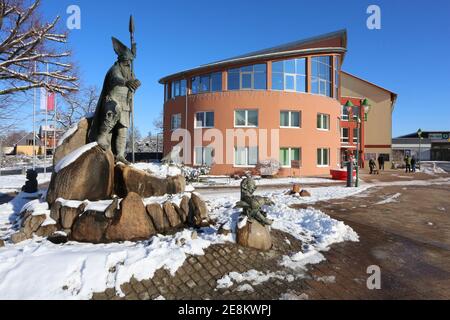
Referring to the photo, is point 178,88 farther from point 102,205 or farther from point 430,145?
point 430,145

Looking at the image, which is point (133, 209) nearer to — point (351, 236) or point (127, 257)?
point (127, 257)

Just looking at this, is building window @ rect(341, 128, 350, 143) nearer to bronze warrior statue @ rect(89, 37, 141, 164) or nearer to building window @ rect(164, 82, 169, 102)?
building window @ rect(164, 82, 169, 102)

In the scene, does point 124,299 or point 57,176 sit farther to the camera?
point 57,176

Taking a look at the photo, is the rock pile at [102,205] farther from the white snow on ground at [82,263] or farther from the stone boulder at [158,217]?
the white snow on ground at [82,263]

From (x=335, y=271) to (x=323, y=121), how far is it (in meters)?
22.3

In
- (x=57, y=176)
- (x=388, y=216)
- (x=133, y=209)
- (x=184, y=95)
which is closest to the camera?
(x=133, y=209)

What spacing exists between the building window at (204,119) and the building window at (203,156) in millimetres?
2014

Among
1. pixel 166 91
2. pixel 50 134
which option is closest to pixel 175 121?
pixel 166 91

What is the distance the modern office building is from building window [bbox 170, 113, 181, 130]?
2.49 feet

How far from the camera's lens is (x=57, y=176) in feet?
20.3

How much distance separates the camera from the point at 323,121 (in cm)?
2525

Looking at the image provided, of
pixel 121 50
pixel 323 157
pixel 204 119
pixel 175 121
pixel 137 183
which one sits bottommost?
pixel 137 183
